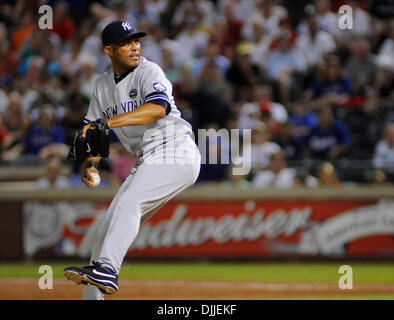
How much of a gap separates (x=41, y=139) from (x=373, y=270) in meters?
5.24

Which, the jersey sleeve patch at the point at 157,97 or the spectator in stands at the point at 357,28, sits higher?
the spectator in stands at the point at 357,28

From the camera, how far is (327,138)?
11719 mm

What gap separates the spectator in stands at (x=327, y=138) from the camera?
11656 mm

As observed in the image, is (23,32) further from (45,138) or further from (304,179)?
(304,179)

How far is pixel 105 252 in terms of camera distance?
18.6ft

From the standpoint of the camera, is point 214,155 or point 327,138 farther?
point 327,138

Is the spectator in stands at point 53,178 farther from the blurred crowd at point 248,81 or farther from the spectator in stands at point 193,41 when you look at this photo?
the spectator in stands at point 193,41

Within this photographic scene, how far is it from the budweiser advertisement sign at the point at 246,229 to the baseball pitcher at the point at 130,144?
4998mm

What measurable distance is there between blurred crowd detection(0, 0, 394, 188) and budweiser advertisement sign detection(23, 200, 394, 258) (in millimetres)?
457

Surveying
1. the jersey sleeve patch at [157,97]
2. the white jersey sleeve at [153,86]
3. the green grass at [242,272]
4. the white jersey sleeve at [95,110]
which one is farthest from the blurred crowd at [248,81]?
the jersey sleeve patch at [157,97]

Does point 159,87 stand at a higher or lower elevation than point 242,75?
lower

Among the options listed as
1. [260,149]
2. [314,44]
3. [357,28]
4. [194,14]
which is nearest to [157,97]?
[260,149]

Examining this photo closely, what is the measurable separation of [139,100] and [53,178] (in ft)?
19.2

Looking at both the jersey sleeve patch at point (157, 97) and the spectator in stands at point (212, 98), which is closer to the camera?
the jersey sleeve patch at point (157, 97)
